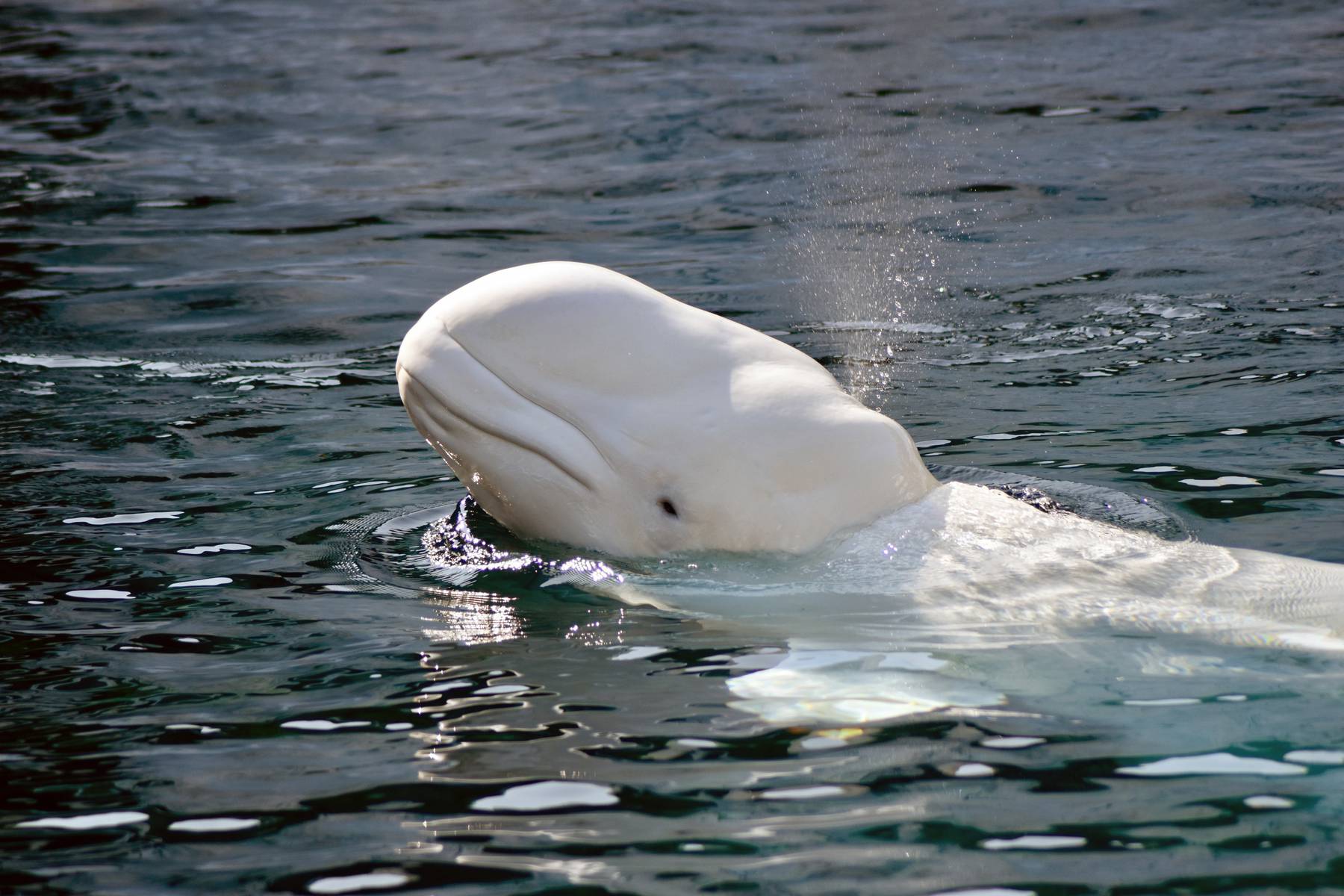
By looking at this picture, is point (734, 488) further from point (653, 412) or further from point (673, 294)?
point (673, 294)

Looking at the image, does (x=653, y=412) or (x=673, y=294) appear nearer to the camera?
(x=653, y=412)

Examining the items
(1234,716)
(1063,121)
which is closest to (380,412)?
(1234,716)

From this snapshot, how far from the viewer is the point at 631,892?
350 cm

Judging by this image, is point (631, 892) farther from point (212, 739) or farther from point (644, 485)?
point (644, 485)

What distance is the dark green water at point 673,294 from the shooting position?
385cm

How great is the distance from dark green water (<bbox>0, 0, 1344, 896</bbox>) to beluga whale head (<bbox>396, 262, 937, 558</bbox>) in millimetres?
460

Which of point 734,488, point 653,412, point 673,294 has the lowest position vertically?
point 673,294

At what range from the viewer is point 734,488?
5.55 metres

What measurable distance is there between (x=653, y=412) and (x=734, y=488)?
14.6 inches

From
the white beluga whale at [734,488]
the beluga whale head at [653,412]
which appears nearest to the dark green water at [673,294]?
the white beluga whale at [734,488]

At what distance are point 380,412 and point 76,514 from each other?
2.34m

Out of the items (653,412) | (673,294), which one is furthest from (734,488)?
(673,294)

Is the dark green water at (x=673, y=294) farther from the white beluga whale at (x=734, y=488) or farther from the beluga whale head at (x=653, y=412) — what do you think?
the beluga whale head at (x=653, y=412)

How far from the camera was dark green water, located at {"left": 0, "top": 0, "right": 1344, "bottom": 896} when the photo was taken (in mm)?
3850
